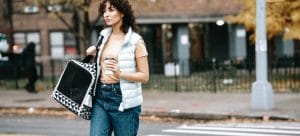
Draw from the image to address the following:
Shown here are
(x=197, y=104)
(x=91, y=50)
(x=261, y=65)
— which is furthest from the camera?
(x=197, y=104)

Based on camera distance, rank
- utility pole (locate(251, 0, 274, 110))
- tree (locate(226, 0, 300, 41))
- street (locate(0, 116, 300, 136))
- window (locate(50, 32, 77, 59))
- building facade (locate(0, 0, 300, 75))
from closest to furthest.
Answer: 1. street (locate(0, 116, 300, 136))
2. utility pole (locate(251, 0, 274, 110))
3. tree (locate(226, 0, 300, 41))
4. building facade (locate(0, 0, 300, 75))
5. window (locate(50, 32, 77, 59))

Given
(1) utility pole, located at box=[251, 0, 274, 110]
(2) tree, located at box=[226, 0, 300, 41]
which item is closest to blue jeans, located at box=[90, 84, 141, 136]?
(1) utility pole, located at box=[251, 0, 274, 110]

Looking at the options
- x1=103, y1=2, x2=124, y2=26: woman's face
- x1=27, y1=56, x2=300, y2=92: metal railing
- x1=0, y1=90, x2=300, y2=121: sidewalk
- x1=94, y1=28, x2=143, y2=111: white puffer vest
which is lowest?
x1=0, y1=90, x2=300, y2=121: sidewalk

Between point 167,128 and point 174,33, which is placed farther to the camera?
point 174,33

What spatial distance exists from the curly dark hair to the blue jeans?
52cm

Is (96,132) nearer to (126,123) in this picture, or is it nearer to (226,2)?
(126,123)

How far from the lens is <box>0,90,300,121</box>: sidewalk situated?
1355 cm

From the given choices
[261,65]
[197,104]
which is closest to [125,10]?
[261,65]

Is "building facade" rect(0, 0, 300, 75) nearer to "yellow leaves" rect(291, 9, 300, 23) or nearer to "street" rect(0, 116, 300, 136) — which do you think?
"yellow leaves" rect(291, 9, 300, 23)

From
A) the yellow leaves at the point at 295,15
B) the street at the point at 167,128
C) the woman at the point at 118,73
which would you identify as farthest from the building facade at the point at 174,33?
the woman at the point at 118,73

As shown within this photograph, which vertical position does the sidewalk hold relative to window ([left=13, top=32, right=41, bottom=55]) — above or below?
below

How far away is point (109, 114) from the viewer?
17.0 feet

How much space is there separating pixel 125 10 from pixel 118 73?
0.54 metres

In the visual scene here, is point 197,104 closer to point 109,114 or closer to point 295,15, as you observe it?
point 295,15
